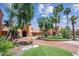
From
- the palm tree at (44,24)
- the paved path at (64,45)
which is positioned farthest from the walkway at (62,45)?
the palm tree at (44,24)

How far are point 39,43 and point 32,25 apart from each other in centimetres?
20

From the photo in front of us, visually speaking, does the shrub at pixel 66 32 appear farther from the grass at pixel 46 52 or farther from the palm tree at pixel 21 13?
the palm tree at pixel 21 13

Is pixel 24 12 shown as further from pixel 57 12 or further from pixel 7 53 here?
pixel 7 53

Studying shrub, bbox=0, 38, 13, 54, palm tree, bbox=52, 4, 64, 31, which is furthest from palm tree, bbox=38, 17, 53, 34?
shrub, bbox=0, 38, 13, 54

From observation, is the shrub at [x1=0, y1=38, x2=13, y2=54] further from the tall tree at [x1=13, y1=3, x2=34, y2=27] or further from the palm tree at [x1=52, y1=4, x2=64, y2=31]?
the palm tree at [x1=52, y1=4, x2=64, y2=31]

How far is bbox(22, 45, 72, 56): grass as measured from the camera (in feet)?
7.94

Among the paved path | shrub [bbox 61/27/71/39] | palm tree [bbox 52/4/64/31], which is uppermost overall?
palm tree [bbox 52/4/64/31]

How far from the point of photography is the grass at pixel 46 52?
7.94ft

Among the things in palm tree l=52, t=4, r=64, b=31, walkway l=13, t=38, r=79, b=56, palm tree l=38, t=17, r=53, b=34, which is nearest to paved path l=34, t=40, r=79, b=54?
walkway l=13, t=38, r=79, b=56

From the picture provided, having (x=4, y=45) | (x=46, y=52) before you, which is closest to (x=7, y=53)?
(x=4, y=45)

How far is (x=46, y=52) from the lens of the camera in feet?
7.95

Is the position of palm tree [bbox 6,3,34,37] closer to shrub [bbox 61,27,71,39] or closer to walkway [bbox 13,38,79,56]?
walkway [bbox 13,38,79,56]

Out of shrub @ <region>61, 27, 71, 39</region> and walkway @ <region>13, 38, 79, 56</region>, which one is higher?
shrub @ <region>61, 27, 71, 39</region>

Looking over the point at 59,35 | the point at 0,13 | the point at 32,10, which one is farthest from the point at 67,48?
the point at 0,13
